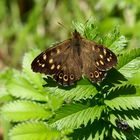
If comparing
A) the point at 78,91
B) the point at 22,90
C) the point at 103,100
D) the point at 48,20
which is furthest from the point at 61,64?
the point at 48,20

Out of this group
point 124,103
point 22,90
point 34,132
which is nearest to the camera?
point 124,103

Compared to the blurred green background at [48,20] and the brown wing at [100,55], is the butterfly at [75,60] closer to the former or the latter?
the brown wing at [100,55]

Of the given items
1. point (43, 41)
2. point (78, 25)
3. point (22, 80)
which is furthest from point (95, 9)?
point (78, 25)

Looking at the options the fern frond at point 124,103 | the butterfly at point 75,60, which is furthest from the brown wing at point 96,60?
the fern frond at point 124,103

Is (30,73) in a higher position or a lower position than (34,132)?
higher

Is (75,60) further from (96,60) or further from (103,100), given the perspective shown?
(103,100)

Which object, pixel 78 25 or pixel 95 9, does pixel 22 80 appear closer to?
pixel 78 25

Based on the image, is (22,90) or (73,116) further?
(22,90)
